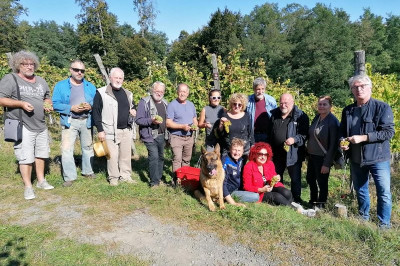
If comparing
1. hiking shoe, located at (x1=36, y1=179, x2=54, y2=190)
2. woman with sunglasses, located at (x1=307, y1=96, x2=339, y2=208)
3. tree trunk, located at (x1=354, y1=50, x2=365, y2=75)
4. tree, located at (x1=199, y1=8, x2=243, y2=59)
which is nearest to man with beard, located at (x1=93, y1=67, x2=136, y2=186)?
hiking shoe, located at (x1=36, y1=179, x2=54, y2=190)

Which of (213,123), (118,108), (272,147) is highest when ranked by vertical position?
(118,108)

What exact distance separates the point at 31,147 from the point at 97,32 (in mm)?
38513

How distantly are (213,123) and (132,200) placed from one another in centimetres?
191

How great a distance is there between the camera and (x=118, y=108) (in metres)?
4.86

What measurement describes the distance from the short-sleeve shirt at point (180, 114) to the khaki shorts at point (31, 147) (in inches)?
85.5

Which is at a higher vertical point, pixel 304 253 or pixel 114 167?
pixel 114 167

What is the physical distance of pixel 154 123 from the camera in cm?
486

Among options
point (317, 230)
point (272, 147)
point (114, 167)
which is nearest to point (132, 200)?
point (114, 167)

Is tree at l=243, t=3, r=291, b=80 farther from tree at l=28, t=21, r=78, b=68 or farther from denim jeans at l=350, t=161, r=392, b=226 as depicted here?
denim jeans at l=350, t=161, r=392, b=226

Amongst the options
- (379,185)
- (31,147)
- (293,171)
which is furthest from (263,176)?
(31,147)

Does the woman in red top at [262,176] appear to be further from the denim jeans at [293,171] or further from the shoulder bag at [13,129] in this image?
the shoulder bag at [13,129]

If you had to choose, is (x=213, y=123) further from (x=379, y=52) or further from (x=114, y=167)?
(x=379, y=52)

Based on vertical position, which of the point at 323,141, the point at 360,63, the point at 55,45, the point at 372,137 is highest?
the point at 55,45

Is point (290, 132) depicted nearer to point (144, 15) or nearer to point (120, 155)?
point (120, 155)
